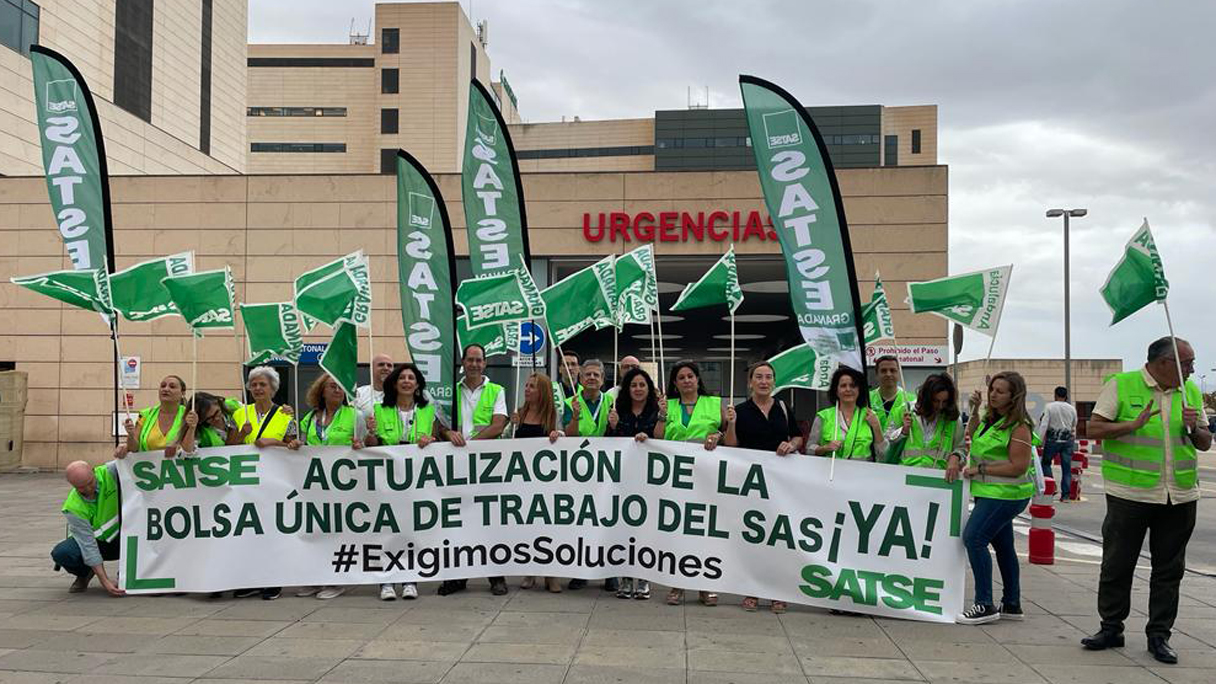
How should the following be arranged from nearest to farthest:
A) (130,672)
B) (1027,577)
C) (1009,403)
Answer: (130,672)
(1009,403)
(1027,577)

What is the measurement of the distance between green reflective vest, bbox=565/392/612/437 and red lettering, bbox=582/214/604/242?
42.7 feet

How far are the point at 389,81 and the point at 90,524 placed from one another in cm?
6675

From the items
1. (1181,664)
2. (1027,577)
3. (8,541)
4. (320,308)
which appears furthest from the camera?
(8,541)

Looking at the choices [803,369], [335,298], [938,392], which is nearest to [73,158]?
[335,298]

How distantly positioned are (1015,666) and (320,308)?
5724 mm

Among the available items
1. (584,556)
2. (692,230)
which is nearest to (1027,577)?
(584,556)

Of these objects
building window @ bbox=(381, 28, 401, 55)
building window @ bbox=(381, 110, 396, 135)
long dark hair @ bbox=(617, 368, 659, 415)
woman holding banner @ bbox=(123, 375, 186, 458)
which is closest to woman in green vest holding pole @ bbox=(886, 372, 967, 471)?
long dark hair @ bbox=(617, 368, 659, 415)

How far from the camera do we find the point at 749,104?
7883 millimetres

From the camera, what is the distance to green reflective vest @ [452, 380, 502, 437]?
7.73 metres

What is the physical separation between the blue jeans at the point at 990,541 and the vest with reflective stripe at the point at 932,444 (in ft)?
1.43

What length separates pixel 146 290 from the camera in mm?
7730

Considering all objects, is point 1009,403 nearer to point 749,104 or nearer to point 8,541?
point 749,104

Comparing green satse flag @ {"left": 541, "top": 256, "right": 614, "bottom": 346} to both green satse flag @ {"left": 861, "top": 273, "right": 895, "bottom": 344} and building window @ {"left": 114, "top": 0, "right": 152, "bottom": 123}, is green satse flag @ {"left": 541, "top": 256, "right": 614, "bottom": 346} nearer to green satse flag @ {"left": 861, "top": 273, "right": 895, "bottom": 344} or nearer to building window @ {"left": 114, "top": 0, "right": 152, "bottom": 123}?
green satse flag @ {"left": 861, "top": 273, "right": 895, "bottom": 344}

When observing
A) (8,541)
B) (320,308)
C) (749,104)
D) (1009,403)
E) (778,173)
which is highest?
(749,104)
